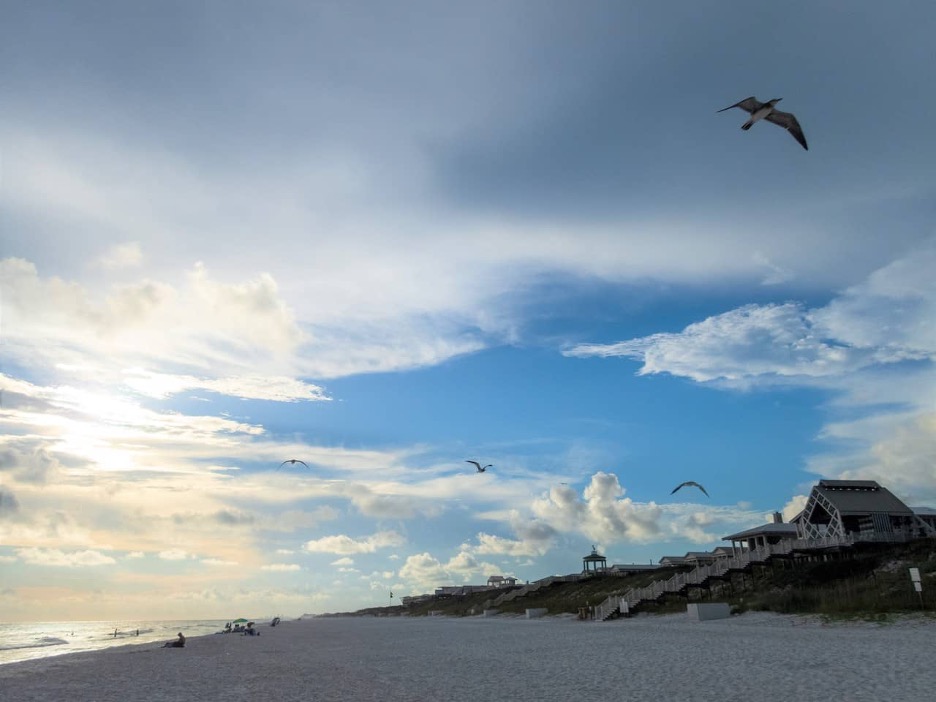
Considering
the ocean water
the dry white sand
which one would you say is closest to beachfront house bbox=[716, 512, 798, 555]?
the dry white sand

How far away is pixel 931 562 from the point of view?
1119 inches

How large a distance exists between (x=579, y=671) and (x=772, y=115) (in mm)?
19429

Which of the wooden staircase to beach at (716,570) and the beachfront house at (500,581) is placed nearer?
the wooden staircase to beach at (716,570)

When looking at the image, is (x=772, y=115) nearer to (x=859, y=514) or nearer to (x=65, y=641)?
(x=859, y=514)

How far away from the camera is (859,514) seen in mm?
41156

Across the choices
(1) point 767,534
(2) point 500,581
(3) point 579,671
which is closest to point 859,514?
(1) point 767,534

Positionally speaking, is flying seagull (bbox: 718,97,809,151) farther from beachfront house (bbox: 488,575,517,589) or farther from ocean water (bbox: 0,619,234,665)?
beachfront house (bbox: 488,575,517,589)

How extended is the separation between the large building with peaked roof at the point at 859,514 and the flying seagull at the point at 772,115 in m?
28.5

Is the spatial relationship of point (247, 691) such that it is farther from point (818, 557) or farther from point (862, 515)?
point (862, 515)

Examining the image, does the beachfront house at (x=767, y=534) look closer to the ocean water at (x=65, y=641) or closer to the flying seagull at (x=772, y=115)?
the flying seagull at (x=772, y=115)

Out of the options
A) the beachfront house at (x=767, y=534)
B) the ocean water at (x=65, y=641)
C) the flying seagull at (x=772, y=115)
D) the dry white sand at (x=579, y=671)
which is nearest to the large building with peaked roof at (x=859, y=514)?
the beachfront house at (x=767, y=534)

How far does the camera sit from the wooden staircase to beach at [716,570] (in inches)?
1435

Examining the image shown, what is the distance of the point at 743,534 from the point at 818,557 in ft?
34.1

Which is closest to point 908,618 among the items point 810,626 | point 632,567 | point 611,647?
point 810,626
